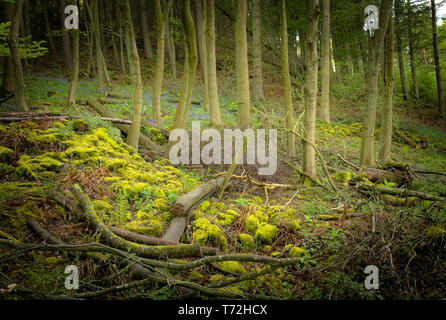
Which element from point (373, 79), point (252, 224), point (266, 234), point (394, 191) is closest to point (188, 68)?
point (252, 224)

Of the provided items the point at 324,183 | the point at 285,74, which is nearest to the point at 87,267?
the point at 324,183

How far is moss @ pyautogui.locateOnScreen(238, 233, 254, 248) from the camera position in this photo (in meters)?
4.27

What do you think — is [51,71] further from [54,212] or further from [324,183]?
[324,183]

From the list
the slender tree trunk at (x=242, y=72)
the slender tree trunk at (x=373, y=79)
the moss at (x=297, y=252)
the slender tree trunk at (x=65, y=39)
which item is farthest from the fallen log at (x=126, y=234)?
the slender tree trunk at (x=65, y=39)

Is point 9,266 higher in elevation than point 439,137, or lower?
lower

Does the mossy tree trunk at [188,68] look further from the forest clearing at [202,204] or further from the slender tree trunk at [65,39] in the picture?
the slender tree trunk at [65,39]

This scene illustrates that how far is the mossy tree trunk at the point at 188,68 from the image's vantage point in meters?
6.91

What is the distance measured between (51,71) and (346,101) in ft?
72.7

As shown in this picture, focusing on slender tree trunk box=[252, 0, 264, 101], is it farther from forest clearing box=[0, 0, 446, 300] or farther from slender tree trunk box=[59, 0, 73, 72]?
slender tree trunk box=[59, 0, 73, 72]

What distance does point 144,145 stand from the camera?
831cm

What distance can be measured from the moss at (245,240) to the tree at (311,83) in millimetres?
3013
